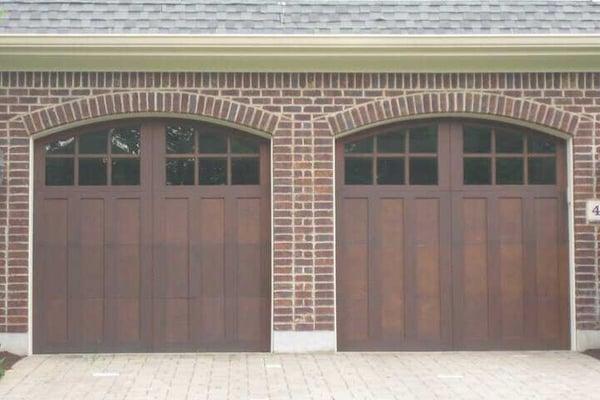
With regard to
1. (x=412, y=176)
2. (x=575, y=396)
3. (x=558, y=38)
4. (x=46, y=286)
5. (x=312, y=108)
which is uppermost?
(x=558, y=38)

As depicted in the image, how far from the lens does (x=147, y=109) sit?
34.5ft

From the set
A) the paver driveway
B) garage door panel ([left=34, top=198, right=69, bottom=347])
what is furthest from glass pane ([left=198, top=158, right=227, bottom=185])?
the paver driveway

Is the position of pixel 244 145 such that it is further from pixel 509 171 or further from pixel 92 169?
pixel 509 171

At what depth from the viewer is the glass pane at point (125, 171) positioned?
10.7 m

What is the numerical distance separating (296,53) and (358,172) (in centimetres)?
166

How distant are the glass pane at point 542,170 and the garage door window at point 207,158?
3.34m

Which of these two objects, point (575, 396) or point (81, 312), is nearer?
point (575, 396)

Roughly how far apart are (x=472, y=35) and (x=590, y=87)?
5.64 ft

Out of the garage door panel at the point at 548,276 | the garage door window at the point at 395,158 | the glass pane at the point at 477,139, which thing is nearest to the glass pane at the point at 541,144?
the glass pane at the point at 477,139

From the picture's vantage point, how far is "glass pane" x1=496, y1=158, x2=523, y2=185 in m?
10.9

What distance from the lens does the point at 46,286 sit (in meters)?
10.6

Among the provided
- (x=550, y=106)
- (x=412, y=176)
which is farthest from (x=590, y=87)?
(x=412, y=176)

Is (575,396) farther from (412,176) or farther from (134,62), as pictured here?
(134,62)

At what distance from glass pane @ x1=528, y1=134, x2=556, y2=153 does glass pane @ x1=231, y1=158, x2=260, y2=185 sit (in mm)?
3361
